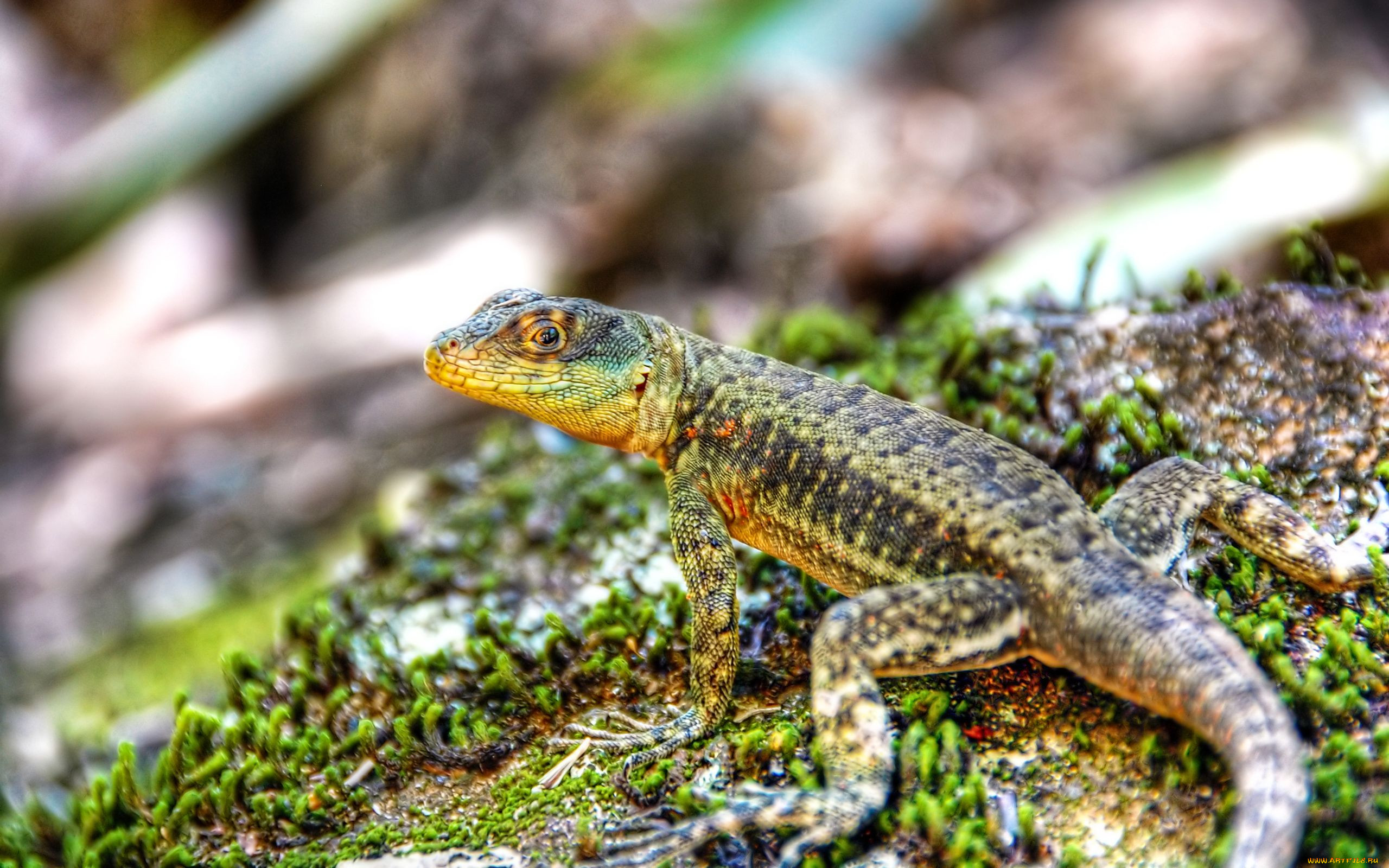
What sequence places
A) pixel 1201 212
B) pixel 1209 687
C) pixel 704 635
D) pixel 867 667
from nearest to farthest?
pixel 1209 687, pixel 867 667, pixel 704 635, pixel 1201 212

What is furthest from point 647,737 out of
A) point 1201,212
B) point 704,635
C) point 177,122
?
point 177,122

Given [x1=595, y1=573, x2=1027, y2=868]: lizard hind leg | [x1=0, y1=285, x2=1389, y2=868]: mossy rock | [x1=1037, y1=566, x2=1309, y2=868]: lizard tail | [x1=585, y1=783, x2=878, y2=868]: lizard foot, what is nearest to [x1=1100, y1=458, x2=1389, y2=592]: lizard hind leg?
[x1=0, y1=285, x2=1389, y2=868]: mossy rock

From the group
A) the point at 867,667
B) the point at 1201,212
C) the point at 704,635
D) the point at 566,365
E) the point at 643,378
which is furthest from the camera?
the point at 1201,212

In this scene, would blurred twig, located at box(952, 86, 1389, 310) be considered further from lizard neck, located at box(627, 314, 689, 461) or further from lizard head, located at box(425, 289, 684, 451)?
lizard head, located at box(425, 289, 684, 451)

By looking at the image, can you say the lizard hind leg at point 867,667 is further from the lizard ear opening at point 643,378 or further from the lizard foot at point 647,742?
the lizard ear opening at point 643,378

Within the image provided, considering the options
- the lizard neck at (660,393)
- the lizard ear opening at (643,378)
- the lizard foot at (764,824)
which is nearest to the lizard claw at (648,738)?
the lizard foot at (764,824)

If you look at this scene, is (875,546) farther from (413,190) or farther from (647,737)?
(413,190)
